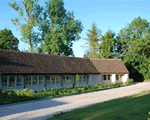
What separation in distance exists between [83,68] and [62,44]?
11624mm

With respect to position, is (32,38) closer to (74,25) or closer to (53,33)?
(53,33)

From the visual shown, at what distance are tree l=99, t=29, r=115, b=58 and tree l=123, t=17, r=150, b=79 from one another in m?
4.31

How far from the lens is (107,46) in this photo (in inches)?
2085

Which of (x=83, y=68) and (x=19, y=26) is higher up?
(x=19, y=26)

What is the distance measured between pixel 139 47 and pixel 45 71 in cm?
2989

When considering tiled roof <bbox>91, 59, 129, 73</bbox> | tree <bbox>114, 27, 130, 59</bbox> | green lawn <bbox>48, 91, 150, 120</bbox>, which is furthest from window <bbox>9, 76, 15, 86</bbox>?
tree <bbox>114, 27, 130, 59</bbox>

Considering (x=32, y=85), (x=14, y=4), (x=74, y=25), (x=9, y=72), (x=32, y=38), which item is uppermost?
(x=14, y=4)

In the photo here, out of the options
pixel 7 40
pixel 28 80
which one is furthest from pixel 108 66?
pixel 7 40

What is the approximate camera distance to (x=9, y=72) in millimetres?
21844

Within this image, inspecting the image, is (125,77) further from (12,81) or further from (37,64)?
(12,81)

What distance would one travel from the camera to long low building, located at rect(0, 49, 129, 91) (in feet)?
74.9

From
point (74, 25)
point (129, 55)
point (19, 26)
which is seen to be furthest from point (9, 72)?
point (129, 55)

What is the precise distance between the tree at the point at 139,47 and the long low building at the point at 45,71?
1163cm

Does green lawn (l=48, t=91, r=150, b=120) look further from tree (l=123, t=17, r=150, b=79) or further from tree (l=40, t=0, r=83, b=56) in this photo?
tree (l=123, t=17, r=150, b=79)
